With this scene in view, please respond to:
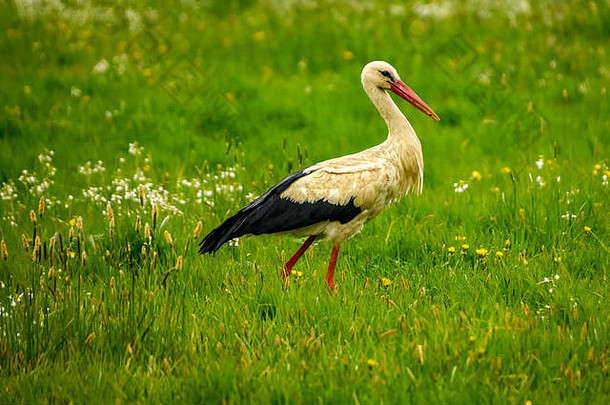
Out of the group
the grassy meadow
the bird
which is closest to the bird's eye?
the bird

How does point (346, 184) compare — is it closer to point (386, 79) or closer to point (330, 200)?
point (330, 200)

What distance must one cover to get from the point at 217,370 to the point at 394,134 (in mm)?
2208

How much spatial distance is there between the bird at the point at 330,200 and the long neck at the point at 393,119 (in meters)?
0.02

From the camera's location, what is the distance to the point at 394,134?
5.10 m

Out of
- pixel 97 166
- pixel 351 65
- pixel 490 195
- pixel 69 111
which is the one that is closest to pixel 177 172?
pixel 97 166

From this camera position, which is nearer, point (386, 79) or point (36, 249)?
point (36, 249)

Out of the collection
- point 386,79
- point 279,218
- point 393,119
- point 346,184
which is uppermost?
point 386,79

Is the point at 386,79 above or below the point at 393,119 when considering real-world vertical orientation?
above

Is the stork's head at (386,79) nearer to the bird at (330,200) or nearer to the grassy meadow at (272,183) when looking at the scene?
the bird at (330,200)

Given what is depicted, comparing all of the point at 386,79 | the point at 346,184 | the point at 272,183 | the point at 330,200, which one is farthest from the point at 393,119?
the point at 272,183

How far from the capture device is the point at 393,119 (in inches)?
202

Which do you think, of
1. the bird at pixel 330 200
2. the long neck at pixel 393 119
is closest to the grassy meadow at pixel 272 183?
the bird at pixel 330 200

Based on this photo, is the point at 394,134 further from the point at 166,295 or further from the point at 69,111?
the point at 69,111

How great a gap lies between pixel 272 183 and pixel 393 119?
1549mm
